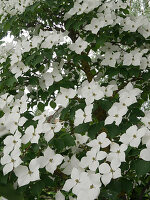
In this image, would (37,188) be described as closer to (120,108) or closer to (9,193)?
(120,108)

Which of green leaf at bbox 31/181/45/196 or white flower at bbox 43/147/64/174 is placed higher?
white flower at bbox 43/147/64/174

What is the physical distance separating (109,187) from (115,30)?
89cm

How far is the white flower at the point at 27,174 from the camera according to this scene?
974 millimetres

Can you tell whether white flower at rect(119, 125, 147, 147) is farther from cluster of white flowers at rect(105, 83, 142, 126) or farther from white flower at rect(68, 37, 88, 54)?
white flower at rect(68, 37, 88, 54)

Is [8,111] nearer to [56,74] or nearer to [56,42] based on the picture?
[56,74]

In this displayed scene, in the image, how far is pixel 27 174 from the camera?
3.26 ft

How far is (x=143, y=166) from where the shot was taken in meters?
0.89

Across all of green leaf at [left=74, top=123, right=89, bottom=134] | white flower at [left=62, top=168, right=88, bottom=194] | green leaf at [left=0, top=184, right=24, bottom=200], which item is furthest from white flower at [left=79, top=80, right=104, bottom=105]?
green leaf at [left=0, top=184, right=24, bottom=200]

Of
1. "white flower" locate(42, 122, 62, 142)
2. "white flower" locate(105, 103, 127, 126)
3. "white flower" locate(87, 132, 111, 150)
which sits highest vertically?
"white flower" locate(42, 122, 62, 142)

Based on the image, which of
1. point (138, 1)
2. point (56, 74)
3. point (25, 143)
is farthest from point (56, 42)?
point (138, 1)

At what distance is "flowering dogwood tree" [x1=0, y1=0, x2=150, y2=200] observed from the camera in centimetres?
99

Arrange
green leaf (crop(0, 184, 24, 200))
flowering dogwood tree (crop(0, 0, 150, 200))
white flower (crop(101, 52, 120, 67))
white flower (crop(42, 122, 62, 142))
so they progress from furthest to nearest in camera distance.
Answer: white flower (crop(101, 52, 120, 67)), white flower (crop(42, 122, 62, 142)), flowering dogwood tree (crop(0, 0, 150, 200)), green leaf (crop(0, 184, 24, 200))

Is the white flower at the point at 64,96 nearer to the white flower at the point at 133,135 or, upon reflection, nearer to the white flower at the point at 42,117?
the white flower at the point at 42,117

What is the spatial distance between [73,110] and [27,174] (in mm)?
378
